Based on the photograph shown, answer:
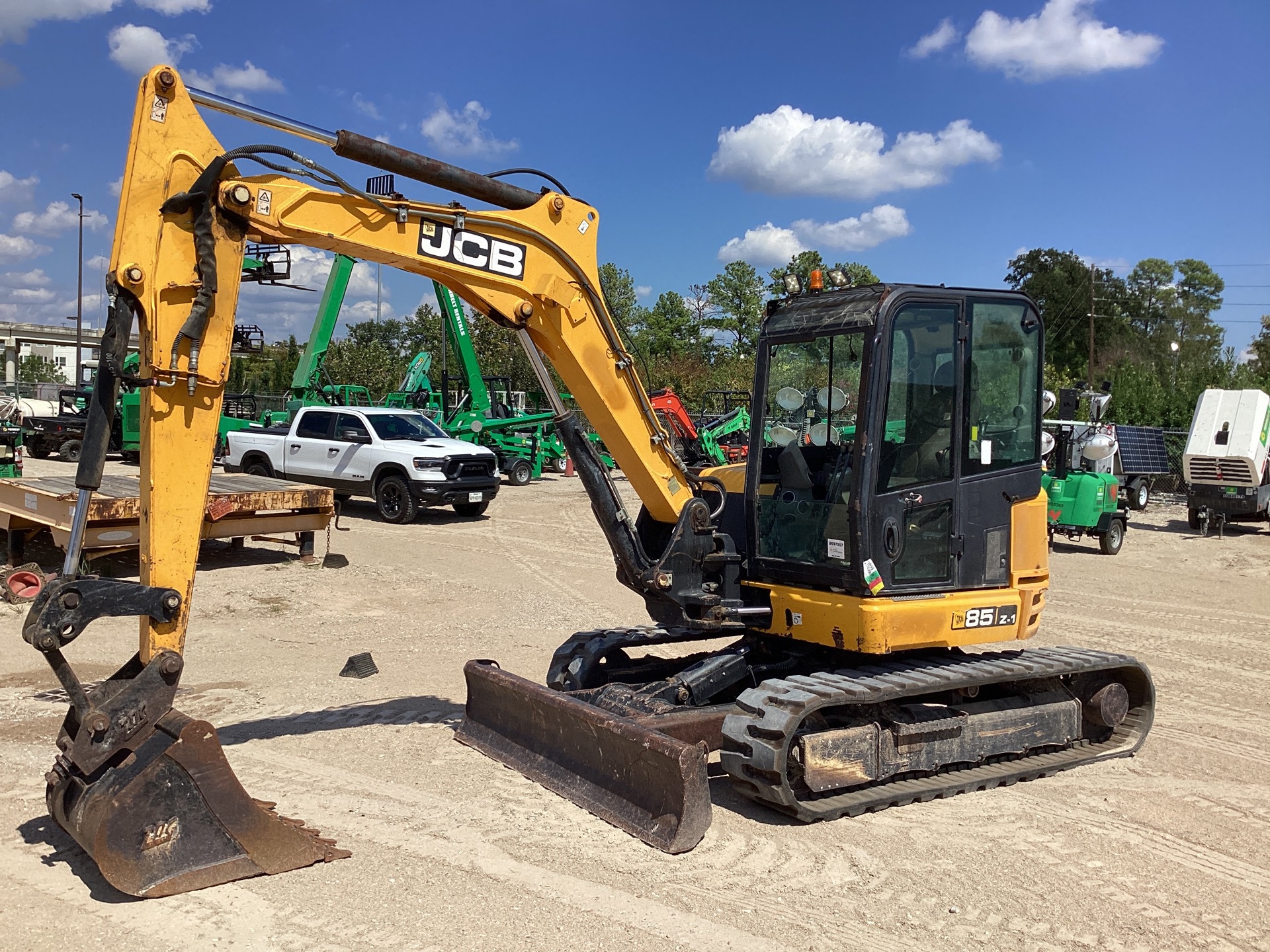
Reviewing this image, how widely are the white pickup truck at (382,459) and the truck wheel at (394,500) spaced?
1 centimetres

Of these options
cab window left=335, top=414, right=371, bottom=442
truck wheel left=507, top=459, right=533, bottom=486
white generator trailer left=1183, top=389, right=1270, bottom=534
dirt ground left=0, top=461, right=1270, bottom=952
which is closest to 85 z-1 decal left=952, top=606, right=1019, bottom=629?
dirt ground left=0, top=461, right=1270, bottom=952

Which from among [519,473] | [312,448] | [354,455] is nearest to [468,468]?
[354,455]

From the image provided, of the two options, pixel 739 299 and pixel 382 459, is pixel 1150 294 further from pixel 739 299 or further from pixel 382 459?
pixel 382 459

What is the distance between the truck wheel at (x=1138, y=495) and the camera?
22.5m

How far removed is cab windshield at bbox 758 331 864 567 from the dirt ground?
1.47 metres

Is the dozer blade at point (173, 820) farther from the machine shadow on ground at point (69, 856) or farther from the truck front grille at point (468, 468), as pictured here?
the truck front grille at point (468, 468)

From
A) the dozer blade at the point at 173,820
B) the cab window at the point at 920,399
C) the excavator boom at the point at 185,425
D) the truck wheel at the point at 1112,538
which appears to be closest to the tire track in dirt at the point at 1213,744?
the cab window at the point at 920,399

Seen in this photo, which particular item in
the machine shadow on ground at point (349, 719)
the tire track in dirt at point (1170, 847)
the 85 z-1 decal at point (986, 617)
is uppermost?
the 85 z-1 decal at point (986, 617)

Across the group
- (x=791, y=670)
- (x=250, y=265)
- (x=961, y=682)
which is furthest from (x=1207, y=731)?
(x=250, y=265)

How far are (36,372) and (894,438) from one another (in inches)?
2702

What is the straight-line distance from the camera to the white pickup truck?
17.2m

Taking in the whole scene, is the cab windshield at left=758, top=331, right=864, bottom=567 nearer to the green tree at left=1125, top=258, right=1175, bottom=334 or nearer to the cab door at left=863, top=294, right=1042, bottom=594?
the cab door at left=863, top=294, right=1042, bottom=594

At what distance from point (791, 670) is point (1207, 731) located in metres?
3.10

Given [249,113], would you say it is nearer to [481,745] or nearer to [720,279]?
[481,745]
